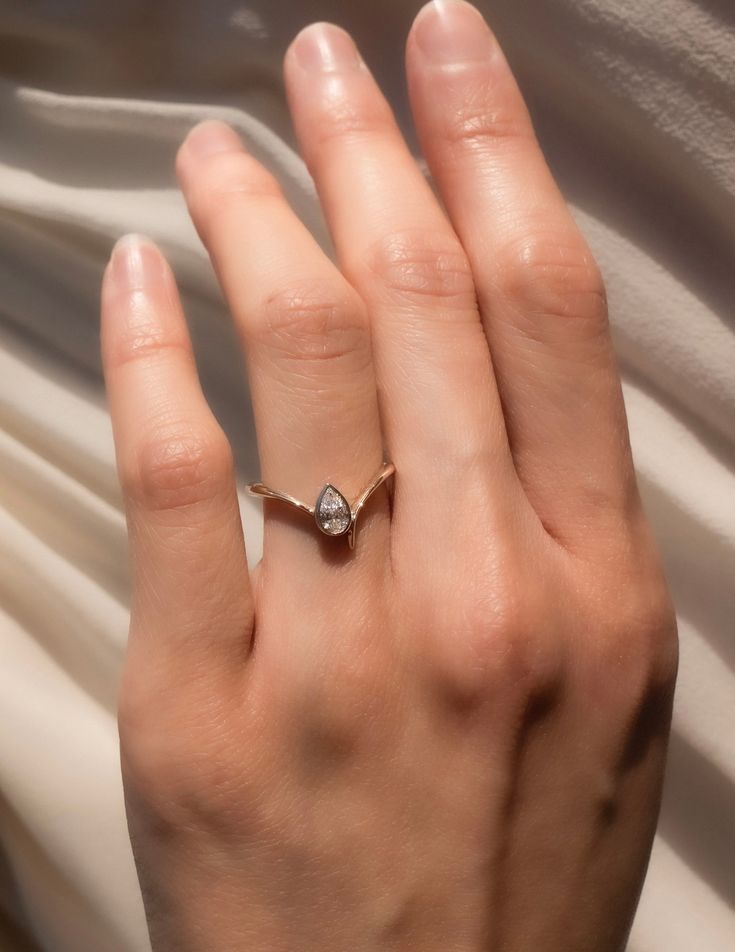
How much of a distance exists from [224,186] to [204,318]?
8.7 inches

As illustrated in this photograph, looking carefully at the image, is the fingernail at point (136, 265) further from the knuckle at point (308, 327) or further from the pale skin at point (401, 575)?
the knuckle at point (308, 327)

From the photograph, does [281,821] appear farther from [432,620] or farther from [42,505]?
[42,505]

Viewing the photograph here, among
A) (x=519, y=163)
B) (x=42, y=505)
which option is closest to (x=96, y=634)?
(x=42, y=505)

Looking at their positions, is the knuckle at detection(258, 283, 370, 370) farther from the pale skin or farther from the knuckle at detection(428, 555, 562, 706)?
the knuckle at detection(428, 555, 562, 706)

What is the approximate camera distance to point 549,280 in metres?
0.76

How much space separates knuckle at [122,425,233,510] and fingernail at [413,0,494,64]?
419mm

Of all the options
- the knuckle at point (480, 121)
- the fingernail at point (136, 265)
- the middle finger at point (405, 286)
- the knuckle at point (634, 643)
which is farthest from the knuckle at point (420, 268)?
the knuckle at point (634, 643)

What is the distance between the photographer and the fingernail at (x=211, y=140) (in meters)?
0.84

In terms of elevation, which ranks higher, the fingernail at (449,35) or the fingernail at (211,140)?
the fingernail at (449,35)

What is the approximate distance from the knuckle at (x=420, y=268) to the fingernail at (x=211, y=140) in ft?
0.69

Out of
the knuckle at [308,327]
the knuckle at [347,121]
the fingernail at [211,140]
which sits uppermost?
the knuckle at [347,121]

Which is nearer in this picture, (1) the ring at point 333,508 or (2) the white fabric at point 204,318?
(1) the ring at point 333,508

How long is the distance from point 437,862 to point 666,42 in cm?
83

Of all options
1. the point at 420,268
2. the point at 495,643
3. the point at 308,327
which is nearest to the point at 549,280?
the point at 420,268
